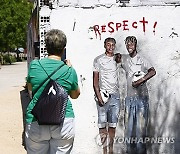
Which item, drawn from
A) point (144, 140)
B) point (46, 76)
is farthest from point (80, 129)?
point (46, 76)

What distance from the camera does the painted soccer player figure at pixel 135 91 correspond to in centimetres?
601

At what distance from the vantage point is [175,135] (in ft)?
20.0

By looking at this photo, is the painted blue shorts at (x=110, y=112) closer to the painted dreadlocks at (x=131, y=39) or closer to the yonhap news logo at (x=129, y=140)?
the yonhap news logo at (x=129, y=140)

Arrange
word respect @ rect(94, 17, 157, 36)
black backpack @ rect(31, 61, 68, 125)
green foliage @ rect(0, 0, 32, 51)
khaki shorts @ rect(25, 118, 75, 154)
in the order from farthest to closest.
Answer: green foliage @ rect(0, 0, 32, 51) → word respect @ rect(94, 17, 157, 36) → khaki shorts @ rect(25, 118, 75, 154) → black backpack @ rect(31, 61, 68, 125)

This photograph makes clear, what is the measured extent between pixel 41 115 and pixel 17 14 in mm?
31438

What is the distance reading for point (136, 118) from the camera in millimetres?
6051

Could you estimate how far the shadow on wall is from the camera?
6.05 m

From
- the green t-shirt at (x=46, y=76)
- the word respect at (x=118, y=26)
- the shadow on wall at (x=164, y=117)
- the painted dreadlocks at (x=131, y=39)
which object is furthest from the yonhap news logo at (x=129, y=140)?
the green t-shirt at (x=46, y=76)

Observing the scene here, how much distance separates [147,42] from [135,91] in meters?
0.73

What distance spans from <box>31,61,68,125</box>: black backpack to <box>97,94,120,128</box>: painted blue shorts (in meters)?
2.28

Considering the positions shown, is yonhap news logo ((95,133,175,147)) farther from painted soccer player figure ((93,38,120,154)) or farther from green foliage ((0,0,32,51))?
green foliage ((0,0,32,51))

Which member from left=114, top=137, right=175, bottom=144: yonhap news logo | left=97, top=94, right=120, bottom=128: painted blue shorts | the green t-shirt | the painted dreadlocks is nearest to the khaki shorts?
the green t-shirt

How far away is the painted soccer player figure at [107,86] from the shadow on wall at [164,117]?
536 mm

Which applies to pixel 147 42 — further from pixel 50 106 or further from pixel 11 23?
pixel 11 23
